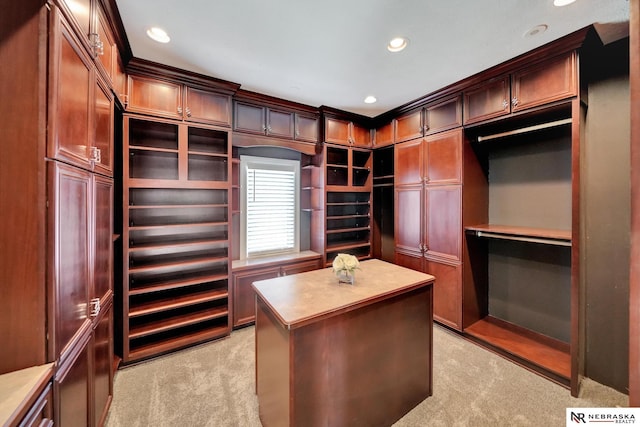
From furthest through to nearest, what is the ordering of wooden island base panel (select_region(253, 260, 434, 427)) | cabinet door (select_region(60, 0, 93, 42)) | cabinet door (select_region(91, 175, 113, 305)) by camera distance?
1. cabinet door (select_region(91, 175, 113, 305))
2. wooden island base panel (select_region(253, 260, 434, 427))
3. cabinet door (select_region(60, 0, 93, 42))

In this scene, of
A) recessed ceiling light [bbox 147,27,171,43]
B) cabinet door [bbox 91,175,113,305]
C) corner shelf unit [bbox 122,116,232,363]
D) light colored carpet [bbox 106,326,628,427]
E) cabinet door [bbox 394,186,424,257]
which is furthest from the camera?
cabinet door [bbox 394,186,424,257]

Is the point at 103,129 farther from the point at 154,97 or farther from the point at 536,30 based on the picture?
the point at 536,30

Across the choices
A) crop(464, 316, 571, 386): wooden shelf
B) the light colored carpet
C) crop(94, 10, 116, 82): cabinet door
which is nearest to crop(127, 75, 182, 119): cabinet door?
crop(94, 10, 116, 82): cabinet door

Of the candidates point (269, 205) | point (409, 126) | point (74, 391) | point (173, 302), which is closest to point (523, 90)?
point (409, 126)

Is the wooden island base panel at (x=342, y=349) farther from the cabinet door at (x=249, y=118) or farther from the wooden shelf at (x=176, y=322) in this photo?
the cabinet door at (x=249, y=118)

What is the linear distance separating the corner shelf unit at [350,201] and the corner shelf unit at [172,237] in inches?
64.0

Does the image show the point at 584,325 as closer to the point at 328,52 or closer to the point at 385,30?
the point at 385,30

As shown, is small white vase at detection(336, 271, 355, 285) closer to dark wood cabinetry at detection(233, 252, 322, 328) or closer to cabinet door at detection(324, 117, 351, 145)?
dark wood cabinetry at detection(233, 252, 322, 328)

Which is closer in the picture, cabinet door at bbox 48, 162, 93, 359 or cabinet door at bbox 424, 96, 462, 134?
cabinet door at bbox 48, 162, 93, 359

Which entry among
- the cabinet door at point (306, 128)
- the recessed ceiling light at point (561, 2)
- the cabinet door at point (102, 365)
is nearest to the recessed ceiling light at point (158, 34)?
the cabinet door at point (306, 128)

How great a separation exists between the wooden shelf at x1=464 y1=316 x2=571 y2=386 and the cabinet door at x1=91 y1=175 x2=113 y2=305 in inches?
134

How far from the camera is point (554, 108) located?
224 cm

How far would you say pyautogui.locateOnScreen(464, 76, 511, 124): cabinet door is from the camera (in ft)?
8.20

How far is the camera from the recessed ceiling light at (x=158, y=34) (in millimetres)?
1951
